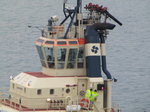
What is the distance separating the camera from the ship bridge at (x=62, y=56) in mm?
51062

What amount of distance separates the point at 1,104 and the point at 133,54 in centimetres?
4644

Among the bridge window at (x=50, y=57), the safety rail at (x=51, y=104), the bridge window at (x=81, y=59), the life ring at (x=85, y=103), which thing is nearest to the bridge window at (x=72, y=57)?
the bridge window at (x=81, y=59)

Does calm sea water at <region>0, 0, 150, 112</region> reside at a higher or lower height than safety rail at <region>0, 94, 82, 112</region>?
lower

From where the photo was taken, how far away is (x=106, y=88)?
52.4 metres

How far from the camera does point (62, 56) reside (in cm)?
5141

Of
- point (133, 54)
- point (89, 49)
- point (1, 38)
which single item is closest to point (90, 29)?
point (89, 49)

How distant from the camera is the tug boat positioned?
167 feet

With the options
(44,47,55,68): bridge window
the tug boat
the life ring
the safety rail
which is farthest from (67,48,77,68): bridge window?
the life ring

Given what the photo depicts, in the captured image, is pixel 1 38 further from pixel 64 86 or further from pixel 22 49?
pixel 64 86

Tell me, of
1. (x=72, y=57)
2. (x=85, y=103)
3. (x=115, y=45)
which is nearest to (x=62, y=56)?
(x=72, y=57)

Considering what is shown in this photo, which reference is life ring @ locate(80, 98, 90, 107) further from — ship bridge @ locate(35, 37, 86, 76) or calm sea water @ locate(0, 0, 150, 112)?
calm sea water @ locate(0, 0, 150, 112)

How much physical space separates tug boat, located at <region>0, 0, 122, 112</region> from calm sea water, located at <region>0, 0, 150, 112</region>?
60.7 feet

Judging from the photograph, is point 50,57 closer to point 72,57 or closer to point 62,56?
point 62,56

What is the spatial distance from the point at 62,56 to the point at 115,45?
50094 millimetres
